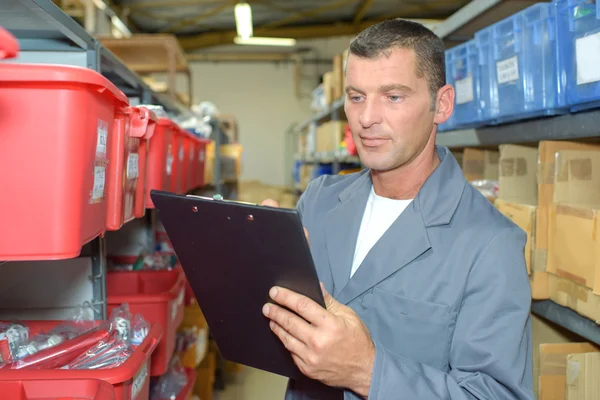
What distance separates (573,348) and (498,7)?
4.32ft

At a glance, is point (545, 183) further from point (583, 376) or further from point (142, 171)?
point (142, 171)

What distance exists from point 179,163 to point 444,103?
1.28 m

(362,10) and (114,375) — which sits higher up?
(362,10)

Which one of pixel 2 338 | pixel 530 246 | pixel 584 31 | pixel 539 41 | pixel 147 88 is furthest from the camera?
pixel 147 88

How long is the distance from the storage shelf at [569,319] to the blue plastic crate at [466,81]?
2.54 ft

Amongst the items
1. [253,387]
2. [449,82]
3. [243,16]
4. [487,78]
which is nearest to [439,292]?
[487,78]

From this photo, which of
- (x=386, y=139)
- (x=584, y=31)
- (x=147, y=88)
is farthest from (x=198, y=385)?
(x=584, y=31)

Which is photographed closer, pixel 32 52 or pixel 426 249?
pixel 426 249

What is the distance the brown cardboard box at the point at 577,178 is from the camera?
188 centimetres

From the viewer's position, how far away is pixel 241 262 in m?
1.17

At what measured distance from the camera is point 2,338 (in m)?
1.37

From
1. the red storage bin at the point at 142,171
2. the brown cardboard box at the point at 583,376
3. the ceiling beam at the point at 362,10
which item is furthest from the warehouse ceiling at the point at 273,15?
the brown cardboard box at the point at 583,376

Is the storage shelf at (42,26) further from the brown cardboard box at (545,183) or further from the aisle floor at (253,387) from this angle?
the aisle floor at (253,387)

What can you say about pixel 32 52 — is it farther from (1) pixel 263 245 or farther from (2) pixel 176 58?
(2) pixel 176 58
